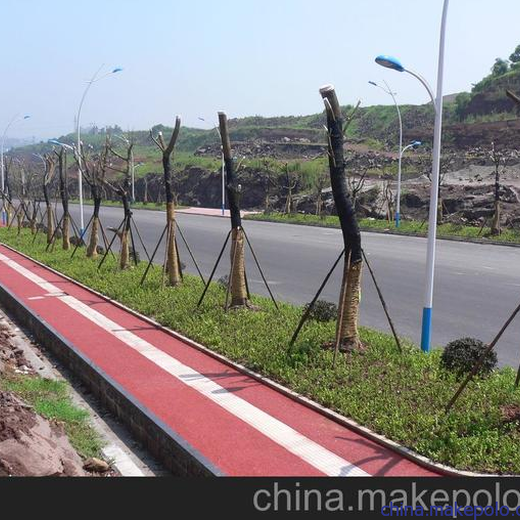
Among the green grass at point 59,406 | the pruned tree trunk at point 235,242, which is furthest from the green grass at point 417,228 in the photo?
the green grass at point 59,406

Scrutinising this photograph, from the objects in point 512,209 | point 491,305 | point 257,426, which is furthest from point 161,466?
point 512,209

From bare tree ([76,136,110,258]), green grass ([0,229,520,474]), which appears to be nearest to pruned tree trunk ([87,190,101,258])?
bare tree ([76,136,110,258])

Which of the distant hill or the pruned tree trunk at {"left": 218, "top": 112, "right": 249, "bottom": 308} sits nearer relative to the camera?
the pruned tree trunk at {"left": 218, "top": 112, "right": 249, "bottom": 308}

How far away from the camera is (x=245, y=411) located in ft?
22.8

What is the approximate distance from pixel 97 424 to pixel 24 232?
23.0 metres

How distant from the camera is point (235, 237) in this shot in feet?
35.7

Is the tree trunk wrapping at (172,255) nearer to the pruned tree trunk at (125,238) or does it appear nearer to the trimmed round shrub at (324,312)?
the pruned tree trunk at (125,238)

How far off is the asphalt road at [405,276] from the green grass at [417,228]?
1.15 metres

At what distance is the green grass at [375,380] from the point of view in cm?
578

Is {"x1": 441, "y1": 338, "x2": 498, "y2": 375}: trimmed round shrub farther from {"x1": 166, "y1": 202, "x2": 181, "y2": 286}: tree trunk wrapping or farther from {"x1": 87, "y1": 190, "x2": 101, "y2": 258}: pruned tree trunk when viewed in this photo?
{"x1": 87, "y1": 190, "x2": 101, "y2": 258}: pruned tree trunk

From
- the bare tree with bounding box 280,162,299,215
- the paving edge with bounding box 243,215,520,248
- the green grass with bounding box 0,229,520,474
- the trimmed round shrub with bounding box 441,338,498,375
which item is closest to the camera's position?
the green grass with bounding box 0,229,520,474

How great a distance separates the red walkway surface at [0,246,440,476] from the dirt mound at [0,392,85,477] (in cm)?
112

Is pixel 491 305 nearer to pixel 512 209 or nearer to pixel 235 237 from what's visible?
pixel 235 237

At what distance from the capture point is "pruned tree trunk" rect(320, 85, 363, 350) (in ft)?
27.1
